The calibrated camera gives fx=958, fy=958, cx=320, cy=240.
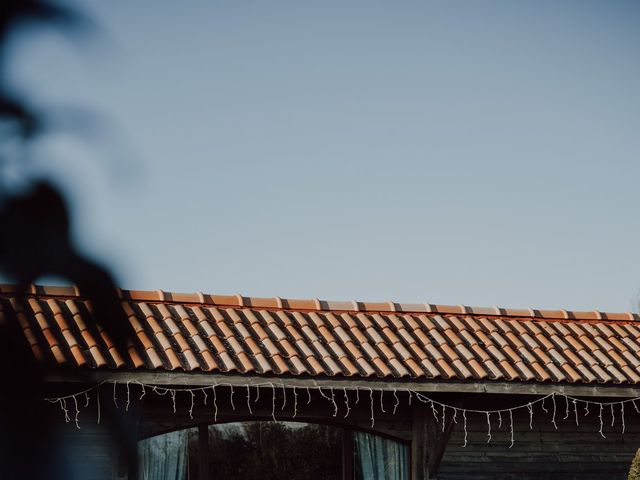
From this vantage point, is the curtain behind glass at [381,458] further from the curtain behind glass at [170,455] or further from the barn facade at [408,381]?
the curtain behind glass at [170,455]

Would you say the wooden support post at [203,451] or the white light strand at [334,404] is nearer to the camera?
the white light strand at [334,404]

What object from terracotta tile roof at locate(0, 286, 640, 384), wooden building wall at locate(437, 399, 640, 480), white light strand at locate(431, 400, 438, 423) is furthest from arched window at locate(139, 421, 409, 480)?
terracotta tile roof at locate(0, 286, 640, 384)

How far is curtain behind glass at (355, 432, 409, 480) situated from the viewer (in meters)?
10.9

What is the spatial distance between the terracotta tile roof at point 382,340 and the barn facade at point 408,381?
2 cm

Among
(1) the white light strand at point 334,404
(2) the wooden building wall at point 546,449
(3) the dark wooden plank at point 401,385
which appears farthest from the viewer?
(2) the wooden building wall at point 546,449

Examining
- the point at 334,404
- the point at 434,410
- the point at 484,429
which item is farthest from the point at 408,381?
the point at 484,429

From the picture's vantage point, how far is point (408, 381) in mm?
10148

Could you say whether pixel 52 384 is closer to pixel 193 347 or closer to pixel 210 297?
pixel 193 347

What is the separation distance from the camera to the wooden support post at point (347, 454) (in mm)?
10875

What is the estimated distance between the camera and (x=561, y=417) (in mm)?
11664

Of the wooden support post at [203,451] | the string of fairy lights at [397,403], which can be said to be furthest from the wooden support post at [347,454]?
the wooden support post at [203,451]

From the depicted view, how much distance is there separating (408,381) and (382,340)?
39.3 inches

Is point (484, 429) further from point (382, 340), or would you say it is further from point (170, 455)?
point (170, 455)

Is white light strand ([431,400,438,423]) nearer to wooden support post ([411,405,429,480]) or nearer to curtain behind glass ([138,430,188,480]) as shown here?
wooden support post ([411,405,429,480])
